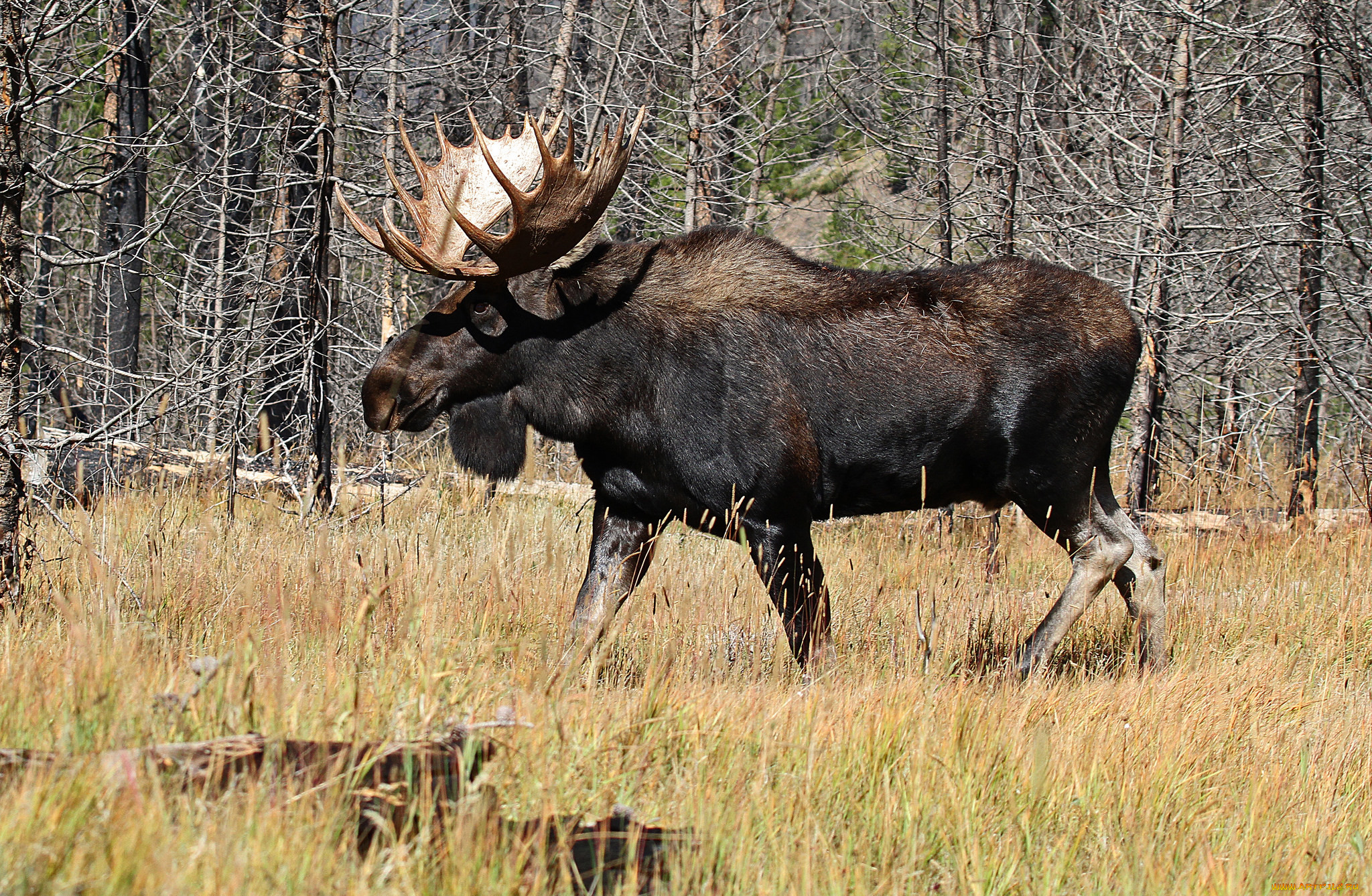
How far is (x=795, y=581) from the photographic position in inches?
208

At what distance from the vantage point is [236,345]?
29.2 feet

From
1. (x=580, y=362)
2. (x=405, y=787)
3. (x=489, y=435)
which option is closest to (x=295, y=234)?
(x=489, y=435)

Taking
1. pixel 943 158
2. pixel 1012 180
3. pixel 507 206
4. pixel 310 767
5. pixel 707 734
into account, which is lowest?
pixel 707 734

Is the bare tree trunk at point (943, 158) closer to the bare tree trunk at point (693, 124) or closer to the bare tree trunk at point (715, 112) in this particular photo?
the bare tree trunk at point (715, 112)

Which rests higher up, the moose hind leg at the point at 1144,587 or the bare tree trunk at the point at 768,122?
the bare tree trunk at the point at 768,122

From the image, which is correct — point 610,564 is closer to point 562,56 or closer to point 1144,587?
point 1144,587

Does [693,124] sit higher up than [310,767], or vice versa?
[693,124]

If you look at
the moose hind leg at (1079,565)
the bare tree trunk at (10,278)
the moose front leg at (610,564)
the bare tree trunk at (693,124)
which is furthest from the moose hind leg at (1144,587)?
the bare tree trunk at (693,124)

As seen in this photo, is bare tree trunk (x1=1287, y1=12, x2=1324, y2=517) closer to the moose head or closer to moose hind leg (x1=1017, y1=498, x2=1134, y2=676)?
moose hind leg (x1=1017, y1=498, x2=1134, y2=676)

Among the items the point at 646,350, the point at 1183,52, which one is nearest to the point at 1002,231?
the point at 1183,52

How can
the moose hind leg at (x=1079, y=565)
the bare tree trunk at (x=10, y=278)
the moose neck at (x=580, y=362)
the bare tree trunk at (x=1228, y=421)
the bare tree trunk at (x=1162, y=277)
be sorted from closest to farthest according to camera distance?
1. the bare tree trunk at (x=10, y=278)
2. the moose neck at (x=580, y=362)
3. the moose hind leg at (x=1079, y=565)
4. the bare tree trunk at (x=1162, y=277)
5. the bare tree trunk at (x=1228, y=421)

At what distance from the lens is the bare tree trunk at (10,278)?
4.77 metres

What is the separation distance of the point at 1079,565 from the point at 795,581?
162cm

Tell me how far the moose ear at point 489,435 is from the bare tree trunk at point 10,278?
1.85m
